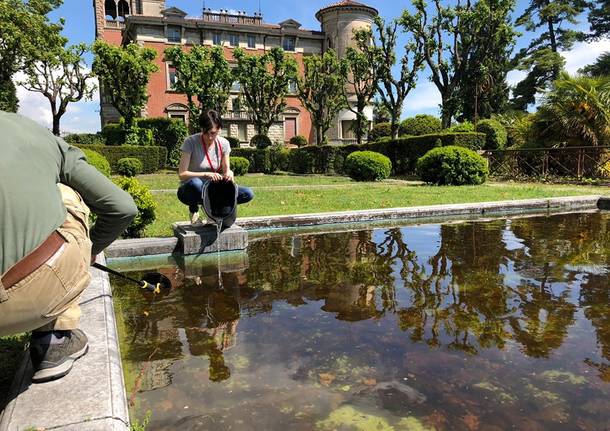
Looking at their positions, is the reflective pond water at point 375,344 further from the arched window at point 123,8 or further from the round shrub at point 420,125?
the arched window at point 123,8

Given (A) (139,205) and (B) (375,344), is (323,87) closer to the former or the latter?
(A) (139,205)

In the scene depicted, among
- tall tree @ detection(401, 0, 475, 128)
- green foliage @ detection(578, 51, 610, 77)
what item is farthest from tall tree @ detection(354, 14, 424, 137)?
green foliage @ detection(578, 51, 610, 77)

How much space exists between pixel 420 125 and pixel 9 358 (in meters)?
32.0

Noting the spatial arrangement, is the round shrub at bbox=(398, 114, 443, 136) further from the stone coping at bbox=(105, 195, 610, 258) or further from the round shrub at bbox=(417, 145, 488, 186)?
Answer: the stone coping at bbox=(105, 195, 610, 258)

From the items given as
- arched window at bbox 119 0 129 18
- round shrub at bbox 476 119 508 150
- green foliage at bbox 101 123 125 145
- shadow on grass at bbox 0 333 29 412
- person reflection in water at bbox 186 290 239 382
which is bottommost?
person reflection in water at bbox 186 290 239 382

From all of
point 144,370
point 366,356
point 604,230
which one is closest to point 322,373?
point 366,356

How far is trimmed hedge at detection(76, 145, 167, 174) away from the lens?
22.0m

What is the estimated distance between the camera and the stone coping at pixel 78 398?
141 centimetres

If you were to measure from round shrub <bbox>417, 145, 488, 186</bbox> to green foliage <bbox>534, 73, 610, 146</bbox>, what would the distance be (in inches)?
177

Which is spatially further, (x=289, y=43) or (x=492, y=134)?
(x=289, y=43)

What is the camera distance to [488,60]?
30500mm

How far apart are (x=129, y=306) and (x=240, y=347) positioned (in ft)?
3.69

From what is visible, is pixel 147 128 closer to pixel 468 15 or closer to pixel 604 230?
pixel 468 15

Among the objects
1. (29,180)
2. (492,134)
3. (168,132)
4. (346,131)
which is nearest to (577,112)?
(492,134)
